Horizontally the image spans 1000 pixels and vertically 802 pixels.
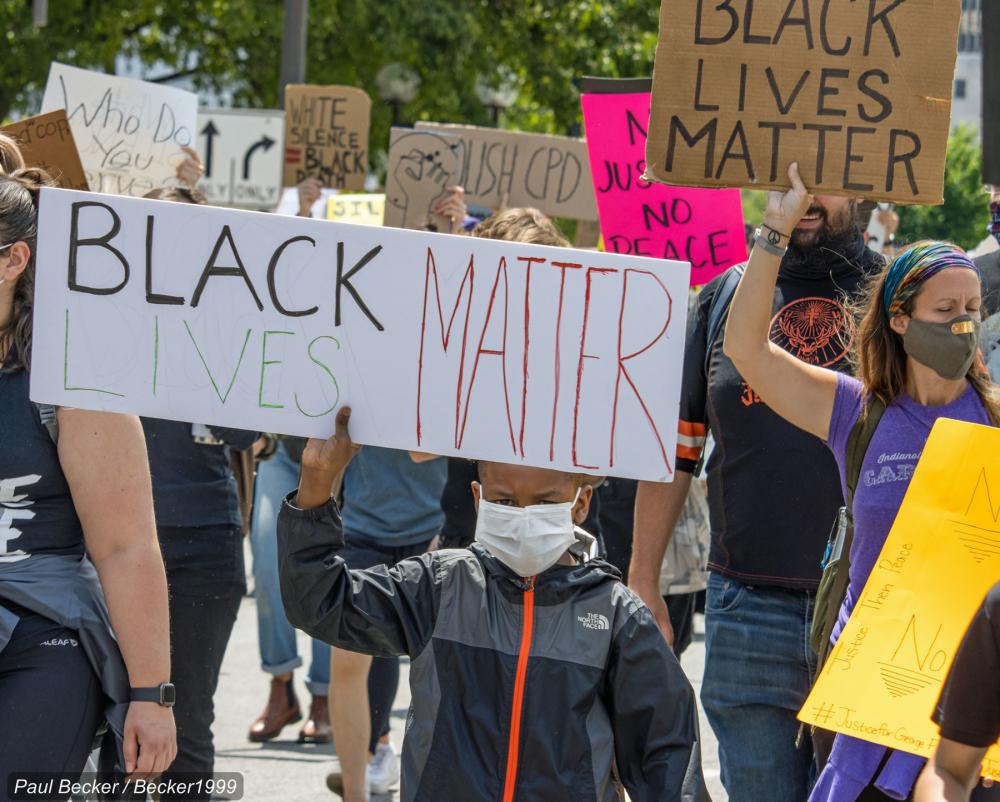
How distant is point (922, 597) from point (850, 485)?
1.38 feet

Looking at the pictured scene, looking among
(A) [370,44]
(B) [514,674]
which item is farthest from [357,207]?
(A) [370,44]

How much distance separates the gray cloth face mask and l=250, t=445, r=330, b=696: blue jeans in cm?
380

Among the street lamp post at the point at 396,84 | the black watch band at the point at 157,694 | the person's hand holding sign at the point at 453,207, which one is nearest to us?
the black watch band at the point at 157,694

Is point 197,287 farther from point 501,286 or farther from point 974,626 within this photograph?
point 974,626

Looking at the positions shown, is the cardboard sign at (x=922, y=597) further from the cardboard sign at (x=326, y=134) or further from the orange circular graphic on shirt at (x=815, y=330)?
the cardboard sign at (x=326, y=134)

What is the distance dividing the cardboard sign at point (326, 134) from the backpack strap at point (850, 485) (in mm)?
6102

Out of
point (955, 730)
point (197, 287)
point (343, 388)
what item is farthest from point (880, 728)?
point (197, 287)

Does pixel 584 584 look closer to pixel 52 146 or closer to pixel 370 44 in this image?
pixel 52 146

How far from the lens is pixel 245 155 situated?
10594 millimetres

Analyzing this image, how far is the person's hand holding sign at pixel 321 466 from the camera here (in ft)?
9.71

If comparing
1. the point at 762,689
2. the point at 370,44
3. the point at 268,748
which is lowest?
the point at 268,748

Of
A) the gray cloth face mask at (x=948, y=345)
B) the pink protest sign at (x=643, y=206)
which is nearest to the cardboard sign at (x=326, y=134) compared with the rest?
the pink protest sign at (x=643, y=206)

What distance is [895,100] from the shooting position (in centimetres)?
318

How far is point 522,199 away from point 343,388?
526 cm
